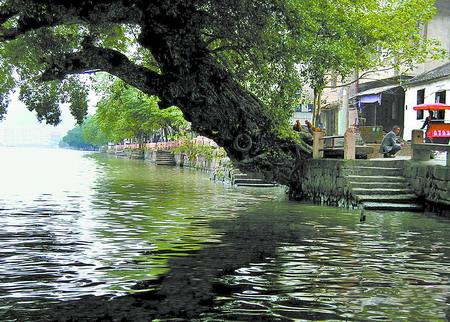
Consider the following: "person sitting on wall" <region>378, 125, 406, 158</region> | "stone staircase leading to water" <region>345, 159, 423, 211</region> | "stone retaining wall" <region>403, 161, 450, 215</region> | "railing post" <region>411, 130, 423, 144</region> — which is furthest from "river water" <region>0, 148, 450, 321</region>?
"person sitting on wall" <region>378, 125, 406, 158</region>

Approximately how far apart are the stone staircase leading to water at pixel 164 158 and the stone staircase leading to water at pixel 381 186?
39043mm

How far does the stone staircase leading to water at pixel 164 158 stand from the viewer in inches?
2253

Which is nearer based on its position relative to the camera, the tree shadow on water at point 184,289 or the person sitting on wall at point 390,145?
the tree shadow on water at point 184,289

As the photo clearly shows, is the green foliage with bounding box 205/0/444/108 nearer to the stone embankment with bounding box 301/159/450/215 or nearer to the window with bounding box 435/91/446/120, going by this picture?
the stone embankment with bounding box 301/159/450/215

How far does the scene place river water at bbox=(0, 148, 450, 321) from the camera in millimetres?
6590

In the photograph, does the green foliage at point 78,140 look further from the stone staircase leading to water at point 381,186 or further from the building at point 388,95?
the stone staircase leading to water at point 381,186

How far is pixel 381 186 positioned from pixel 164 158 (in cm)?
4009

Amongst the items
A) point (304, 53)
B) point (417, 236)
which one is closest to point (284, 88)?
point (304, 53)

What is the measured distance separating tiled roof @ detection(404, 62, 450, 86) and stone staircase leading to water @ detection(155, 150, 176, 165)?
87.6 feet

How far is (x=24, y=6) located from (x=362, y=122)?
A: 3197cm

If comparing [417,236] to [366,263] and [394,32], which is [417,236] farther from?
[394,32]

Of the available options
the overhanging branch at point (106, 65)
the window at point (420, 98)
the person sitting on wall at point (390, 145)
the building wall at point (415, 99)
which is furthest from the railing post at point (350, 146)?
the window at point (420, 98)

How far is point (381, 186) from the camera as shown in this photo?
1889 cm

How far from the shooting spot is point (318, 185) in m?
21.0
